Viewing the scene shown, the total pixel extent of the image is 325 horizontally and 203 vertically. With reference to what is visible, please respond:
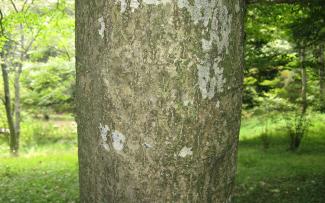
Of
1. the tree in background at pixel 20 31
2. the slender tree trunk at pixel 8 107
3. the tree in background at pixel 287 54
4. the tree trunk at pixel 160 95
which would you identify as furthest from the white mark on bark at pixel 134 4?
the slender tree trunk at pixel 8 107

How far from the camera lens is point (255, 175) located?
734 centimetres

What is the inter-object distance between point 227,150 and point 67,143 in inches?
686

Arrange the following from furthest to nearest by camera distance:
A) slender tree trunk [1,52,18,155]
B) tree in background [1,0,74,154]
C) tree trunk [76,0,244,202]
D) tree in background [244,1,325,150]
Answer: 1. slender tree trunk [1,52,18,155]
2. tree in background [1,0,74,154]
3. tree in background [244,1,325,150]
4. tree trunk [76,0,244,202]

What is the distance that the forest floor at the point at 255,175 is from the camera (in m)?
5.89

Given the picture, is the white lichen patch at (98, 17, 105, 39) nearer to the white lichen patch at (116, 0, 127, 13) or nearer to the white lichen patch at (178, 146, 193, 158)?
the white lichen patch at (116, 0, 127, 13)

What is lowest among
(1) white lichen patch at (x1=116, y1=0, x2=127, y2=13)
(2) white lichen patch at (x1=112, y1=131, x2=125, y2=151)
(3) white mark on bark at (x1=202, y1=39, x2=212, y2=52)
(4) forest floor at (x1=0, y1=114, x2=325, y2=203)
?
(4) forest floor at (x1=0, y1=114, x2=325, y2=203)

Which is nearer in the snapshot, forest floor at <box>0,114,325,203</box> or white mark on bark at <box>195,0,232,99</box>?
white mark on bark at <box>195,0,232,99</box>

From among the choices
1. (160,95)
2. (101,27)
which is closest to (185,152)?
(160,95)

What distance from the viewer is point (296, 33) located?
5312mm

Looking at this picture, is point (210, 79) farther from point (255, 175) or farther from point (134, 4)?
point (255, 175)

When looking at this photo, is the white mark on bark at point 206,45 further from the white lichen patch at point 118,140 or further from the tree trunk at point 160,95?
the white lichen patch at point 118,140

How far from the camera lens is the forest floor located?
5.89m

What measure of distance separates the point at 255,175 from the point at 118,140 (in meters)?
7.03

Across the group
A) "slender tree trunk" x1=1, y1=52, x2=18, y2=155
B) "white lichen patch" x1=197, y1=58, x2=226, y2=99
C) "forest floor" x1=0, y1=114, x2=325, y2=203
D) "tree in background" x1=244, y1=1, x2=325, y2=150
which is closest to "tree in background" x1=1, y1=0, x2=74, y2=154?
"slender tree trunk" x1=1, y1=52, x2=18, y2=155
